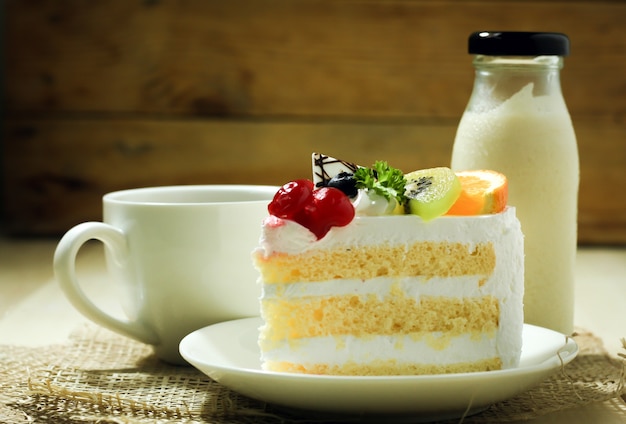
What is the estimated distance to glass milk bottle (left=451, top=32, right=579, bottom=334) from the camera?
1.15 meters

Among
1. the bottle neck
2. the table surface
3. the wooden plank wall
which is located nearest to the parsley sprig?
the table surface

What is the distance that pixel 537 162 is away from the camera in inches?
45.3

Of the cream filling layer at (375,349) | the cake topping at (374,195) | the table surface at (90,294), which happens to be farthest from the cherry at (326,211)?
the table surface at (90,294)

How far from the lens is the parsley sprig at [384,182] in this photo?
2.85ft

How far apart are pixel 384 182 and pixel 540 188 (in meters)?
0.35

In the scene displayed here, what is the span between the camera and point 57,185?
7.23 ft

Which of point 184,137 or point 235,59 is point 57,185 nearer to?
point 184,137

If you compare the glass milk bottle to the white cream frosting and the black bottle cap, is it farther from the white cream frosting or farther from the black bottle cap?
the white cream frosting

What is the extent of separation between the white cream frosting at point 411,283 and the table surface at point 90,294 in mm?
97

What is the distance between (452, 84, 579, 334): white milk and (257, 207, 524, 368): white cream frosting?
9.7 inches

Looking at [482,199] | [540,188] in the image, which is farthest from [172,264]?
[540,188]

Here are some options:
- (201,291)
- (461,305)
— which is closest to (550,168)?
Answer: (461,305)

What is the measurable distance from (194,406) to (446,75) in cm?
144

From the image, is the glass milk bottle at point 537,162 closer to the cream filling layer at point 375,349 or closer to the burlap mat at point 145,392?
the burlap mat at point 145,392
